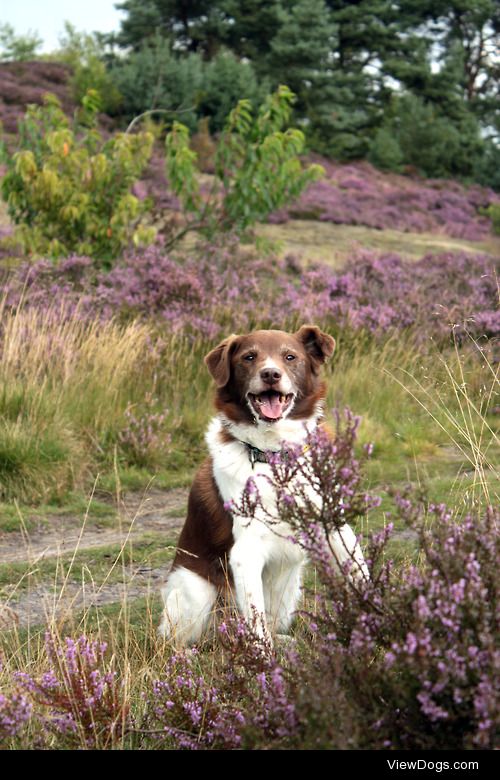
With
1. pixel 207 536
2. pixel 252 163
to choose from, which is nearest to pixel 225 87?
pixel 252 163

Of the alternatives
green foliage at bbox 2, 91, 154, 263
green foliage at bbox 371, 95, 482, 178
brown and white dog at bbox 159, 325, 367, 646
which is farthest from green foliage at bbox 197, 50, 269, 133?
brown and white dog at bbox 159, 325, 367, 646

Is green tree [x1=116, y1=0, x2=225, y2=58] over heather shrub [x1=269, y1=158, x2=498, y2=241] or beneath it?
over

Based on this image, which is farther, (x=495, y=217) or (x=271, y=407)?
(x=495, y=217)

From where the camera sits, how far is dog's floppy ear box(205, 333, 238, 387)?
4.62 m

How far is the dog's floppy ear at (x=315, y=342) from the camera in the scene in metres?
4.75

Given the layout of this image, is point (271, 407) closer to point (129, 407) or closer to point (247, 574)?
point (247, 574)

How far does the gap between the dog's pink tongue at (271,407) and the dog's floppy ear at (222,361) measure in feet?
0.88

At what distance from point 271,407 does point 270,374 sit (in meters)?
0.17

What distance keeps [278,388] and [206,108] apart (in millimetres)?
26885

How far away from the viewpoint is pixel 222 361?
4645 mm

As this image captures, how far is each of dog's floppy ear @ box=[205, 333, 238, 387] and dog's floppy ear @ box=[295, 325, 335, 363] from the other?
0.36 m

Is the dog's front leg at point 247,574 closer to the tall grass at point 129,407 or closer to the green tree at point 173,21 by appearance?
the tall grass at point 129,407

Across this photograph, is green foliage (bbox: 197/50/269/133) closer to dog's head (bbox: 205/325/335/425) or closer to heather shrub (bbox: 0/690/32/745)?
dog's head (bbox: 205/325/335/425)
